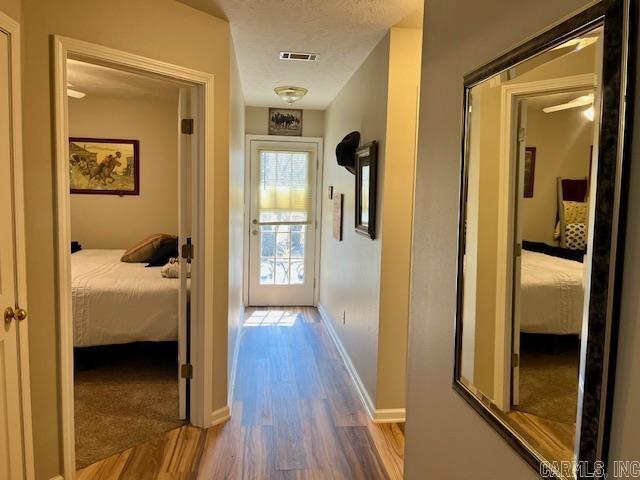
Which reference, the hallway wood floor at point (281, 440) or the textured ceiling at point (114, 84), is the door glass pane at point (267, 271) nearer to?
the hallway wood floor at point (281, 440)

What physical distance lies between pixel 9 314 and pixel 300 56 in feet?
8.23

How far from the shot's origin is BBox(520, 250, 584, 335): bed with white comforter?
35.2 inches

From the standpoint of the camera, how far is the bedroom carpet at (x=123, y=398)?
2641 mm

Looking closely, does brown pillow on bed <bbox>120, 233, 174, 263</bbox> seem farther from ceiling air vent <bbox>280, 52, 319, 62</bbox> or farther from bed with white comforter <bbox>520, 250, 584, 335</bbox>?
bed with white comforter <bbox>520, 250, 584, 335</bbox>

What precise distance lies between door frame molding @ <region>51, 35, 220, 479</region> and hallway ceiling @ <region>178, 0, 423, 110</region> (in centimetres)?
43

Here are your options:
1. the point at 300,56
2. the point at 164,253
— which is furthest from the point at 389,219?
the point at 164,253

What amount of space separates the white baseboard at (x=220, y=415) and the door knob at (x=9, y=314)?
1384 millimetres

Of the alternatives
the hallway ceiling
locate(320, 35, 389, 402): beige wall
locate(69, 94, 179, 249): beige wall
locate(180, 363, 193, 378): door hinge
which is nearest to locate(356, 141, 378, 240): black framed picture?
locate(320, 35, 389, 402): beige wall

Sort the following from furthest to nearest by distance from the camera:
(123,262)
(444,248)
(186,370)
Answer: (123,262)
(186,370)
(444,248)

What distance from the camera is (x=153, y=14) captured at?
233 centimetres

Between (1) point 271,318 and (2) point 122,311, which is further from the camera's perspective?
(1) point 271,318

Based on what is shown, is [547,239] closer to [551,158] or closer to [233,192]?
[551,158]

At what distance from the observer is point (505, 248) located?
1166mm

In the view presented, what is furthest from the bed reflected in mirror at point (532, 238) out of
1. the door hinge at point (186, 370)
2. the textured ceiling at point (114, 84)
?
the textured ceiling at point (114, 84)
